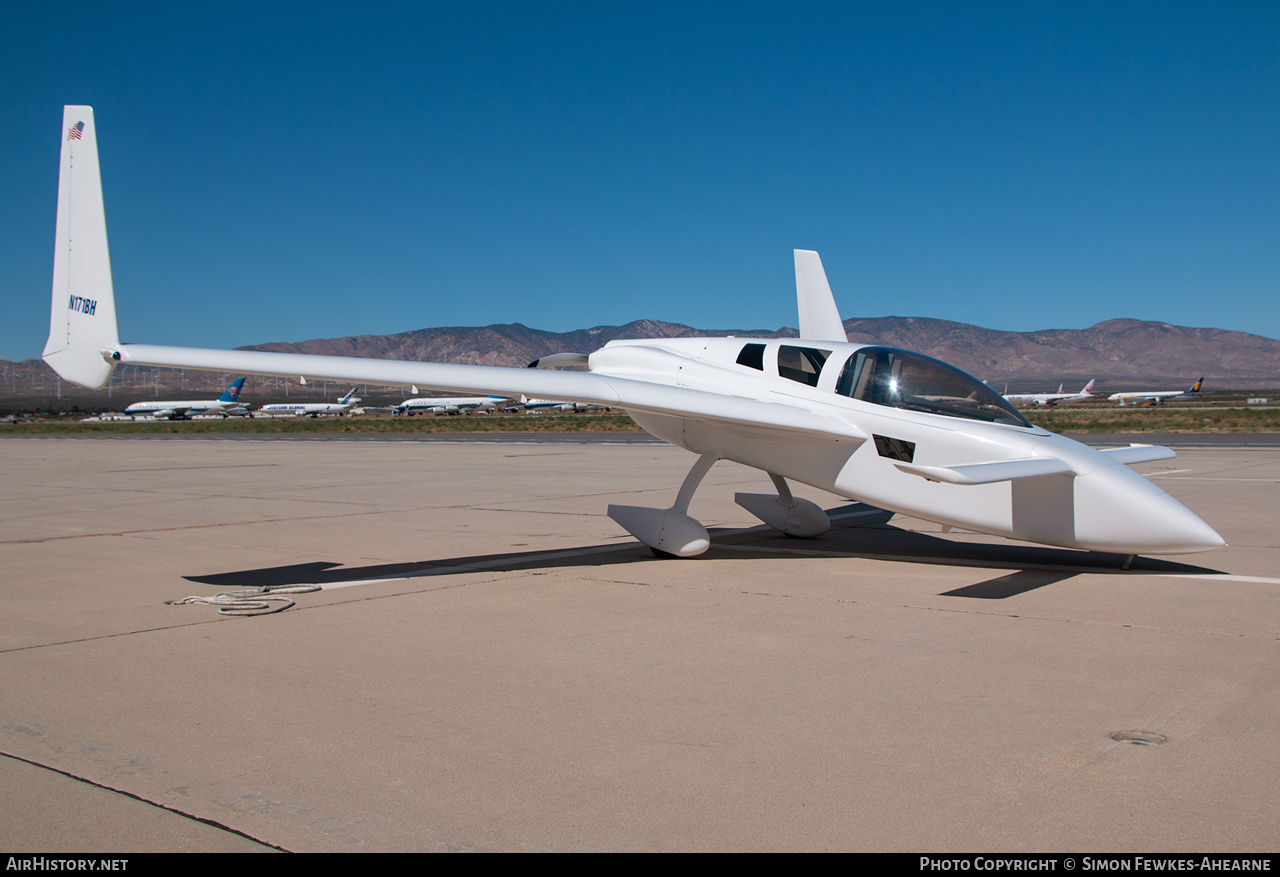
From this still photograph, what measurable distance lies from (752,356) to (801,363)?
2.13ft

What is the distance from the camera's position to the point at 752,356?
9.64 meters

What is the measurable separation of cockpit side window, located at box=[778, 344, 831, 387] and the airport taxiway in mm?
1923

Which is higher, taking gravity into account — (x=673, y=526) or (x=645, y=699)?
(x=673, y=526)

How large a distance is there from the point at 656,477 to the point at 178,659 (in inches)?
571

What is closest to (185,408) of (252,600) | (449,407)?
(449,407)

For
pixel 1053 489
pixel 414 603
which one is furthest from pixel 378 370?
pixel 1053 489

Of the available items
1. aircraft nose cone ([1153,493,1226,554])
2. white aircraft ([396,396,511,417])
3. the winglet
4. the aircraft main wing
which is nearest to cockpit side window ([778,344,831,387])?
the aircraft main wing

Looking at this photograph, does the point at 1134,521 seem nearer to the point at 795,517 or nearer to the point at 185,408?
the point at 795,517

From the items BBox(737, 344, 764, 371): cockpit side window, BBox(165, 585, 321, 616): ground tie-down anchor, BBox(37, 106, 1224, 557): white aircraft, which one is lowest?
BBox(165, 585, 321, 616): ground tie-down anchor

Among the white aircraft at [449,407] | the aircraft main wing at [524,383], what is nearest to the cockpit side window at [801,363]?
the aircraft main wing at [524,383]

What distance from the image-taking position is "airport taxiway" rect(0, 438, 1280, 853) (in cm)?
333

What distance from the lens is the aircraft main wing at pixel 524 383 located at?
830 centimetres

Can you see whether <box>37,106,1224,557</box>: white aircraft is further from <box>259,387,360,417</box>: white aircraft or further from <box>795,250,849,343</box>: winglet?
<box>259,387,360,417</box>: white aircraft
